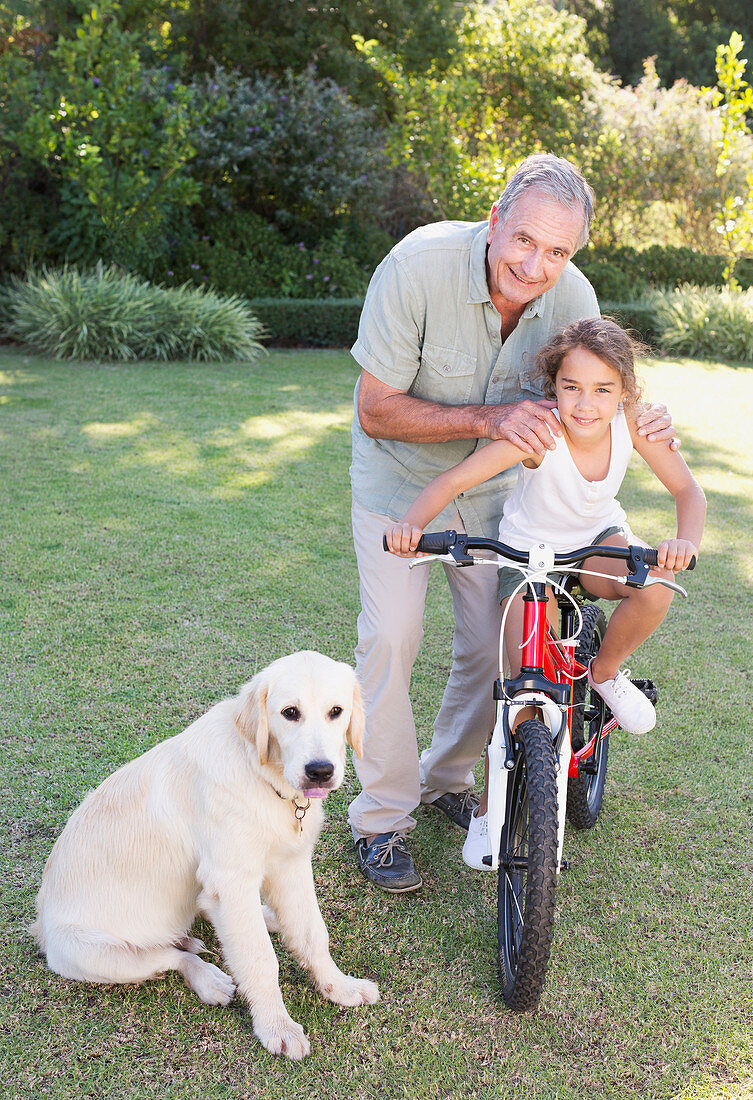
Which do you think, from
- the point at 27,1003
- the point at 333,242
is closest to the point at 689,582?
the point at 27,1003

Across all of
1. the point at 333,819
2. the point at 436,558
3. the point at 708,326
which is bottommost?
the point at 333,819

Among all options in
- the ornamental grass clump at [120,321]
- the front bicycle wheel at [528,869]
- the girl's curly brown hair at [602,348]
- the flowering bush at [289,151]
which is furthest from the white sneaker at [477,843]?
the flowering bush at [289,151]

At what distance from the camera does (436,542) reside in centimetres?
247

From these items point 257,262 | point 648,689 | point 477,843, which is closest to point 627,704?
point 648,689

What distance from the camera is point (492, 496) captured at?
10.1ft

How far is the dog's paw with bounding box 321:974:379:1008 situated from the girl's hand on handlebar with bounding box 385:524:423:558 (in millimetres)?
1187

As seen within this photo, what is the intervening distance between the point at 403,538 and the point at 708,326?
11800 mm

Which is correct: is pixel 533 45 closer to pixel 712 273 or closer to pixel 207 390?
pixel 712 273

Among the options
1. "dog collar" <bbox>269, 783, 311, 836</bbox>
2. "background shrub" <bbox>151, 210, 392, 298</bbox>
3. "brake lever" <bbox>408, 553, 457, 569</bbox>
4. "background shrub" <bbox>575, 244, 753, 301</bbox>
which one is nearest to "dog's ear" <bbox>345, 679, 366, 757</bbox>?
"dog collar" <bbox>269, 783, 311, 836</bbox>

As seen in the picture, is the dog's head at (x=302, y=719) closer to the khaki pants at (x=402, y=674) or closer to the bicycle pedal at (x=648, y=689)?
the khaki pants at (x=402, y=674)

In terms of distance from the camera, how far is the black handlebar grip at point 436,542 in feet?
8.05

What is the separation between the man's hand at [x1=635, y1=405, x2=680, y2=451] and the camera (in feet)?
9.07

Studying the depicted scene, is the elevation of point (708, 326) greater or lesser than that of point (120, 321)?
greater

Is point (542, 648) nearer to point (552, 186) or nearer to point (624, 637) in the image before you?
point (624, 637)
